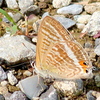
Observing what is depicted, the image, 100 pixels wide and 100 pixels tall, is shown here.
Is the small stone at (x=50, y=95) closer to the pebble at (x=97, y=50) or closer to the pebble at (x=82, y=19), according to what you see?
the pebble at (x=97, y=50)

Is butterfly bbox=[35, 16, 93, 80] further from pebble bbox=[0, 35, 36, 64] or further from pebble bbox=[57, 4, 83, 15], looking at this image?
pebble bbox=[57, 4, 83, 15]

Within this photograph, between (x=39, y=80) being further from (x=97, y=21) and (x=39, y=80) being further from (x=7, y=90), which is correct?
(x=97, y=21)

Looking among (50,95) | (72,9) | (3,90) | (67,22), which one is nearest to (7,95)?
(3,90)

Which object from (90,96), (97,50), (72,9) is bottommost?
(90,96)

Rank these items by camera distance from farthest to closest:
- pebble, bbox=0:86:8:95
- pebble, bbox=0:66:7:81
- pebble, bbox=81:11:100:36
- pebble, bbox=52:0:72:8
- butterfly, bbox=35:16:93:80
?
pebble, bbox=52:0:72:8
pebble, bbox=81:11:100:36
pebble, bbox=0:66:7:81
pebble, bbox=0:86:8:95
butterfly, bbox=35:16:93:80

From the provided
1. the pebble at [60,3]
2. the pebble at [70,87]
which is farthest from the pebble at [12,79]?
the pebble at [60,3]

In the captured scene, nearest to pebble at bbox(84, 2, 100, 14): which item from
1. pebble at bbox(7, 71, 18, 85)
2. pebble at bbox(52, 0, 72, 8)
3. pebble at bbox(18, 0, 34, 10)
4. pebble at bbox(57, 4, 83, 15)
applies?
pebble at bbox(57, 4, 83, 15)

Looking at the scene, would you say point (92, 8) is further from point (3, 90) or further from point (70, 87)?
point (3, 90)

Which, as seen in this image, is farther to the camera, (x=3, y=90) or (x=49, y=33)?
(x=3, y=90)
